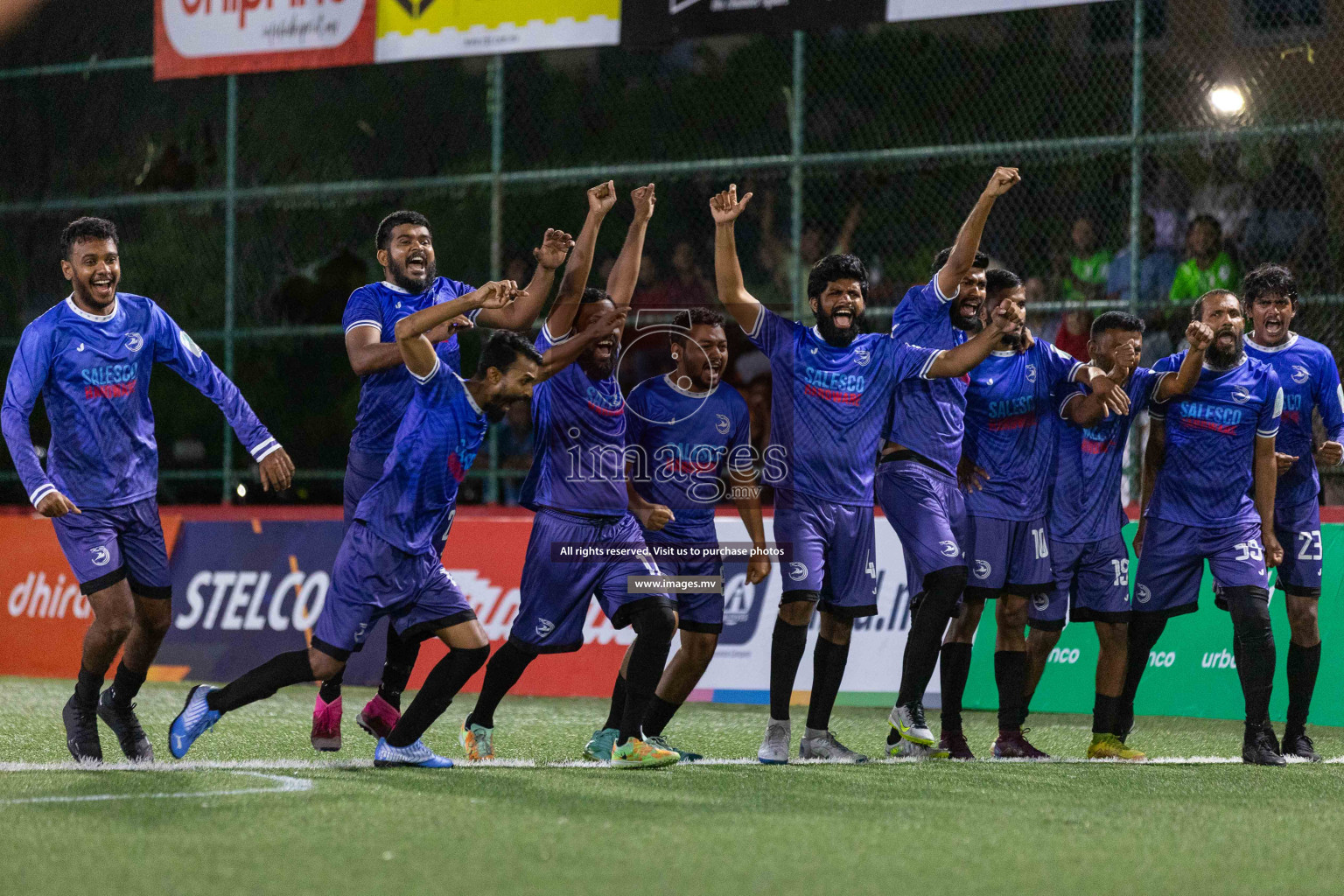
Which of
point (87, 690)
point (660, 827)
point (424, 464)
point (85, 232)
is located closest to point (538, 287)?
point (424, 464)

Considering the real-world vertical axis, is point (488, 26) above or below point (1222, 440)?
→ above

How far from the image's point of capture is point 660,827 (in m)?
5.64

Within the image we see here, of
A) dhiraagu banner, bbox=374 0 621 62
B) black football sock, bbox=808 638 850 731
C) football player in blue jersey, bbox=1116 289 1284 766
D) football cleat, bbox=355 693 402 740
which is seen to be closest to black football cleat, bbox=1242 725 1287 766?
football player in blue jersey, bbox=1116 289 1284 766

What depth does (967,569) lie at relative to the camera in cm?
810

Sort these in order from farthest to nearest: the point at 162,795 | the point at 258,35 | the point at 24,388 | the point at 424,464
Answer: the point at 258,35 → the point at 24,388 → the point at 424,464 → the point at 162,795

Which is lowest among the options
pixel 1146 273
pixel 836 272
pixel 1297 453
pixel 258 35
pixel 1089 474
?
pixel 1089 474

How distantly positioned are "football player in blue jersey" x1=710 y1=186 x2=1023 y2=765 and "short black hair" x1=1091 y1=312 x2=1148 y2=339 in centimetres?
69

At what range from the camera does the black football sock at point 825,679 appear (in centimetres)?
775

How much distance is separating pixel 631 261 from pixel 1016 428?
2081 millimetres

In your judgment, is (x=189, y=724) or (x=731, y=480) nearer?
(x=189, y=724)

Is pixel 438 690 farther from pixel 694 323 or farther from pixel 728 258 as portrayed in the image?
pixel 728 258

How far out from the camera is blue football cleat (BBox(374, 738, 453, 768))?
7.13 metres

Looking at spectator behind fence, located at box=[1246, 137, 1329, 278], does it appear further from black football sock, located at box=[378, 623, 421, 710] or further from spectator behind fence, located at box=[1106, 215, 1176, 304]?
black football sock, located at box=[378, 623, 421, 710]

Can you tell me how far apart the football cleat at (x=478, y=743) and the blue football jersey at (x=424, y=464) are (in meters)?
0.99
